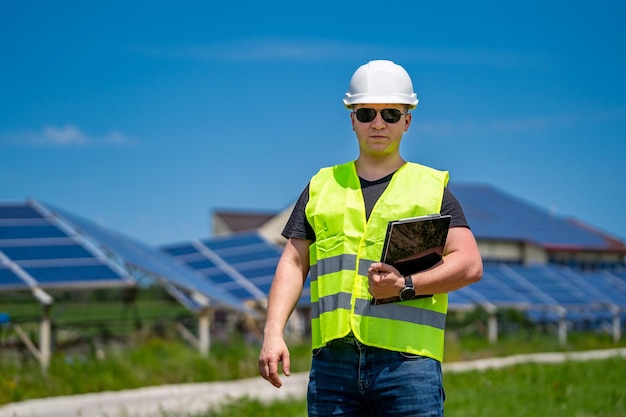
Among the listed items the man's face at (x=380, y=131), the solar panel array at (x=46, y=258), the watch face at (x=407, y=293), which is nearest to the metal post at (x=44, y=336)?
the solar panel array at (x=46, y=258)

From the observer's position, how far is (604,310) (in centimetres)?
3550

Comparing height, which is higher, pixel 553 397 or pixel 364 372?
pixel 364 372

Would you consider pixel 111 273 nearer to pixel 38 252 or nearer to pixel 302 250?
pixel 38 252

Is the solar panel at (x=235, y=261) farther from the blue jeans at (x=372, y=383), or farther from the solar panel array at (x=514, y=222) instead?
the blue jeans at (x=372, y=383)

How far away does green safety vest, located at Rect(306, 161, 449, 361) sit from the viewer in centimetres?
368

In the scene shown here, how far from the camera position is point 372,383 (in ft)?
12.0

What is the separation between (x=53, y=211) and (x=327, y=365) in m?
15.5

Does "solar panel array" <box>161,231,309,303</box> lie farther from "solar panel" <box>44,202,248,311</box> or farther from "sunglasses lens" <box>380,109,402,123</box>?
"sunglasses lens" <box>380,109,402,123</box>

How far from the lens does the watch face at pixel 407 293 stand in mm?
3609

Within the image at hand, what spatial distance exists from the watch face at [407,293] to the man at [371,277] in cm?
2

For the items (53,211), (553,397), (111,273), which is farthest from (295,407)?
(53,211)

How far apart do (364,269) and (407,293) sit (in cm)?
18

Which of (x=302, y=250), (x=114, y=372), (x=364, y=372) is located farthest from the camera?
(x=114, y=372)

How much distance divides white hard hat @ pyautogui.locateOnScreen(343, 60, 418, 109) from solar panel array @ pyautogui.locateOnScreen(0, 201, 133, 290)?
38.2ft
